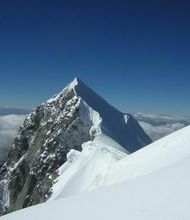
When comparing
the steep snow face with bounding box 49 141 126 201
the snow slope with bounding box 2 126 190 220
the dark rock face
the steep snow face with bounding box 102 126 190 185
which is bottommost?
the snow slope with bounding box 2 126 190 220

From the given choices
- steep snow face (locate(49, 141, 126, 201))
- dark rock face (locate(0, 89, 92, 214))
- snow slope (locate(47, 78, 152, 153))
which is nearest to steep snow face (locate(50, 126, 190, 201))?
steep snow face (locate(49, 141, 126, 201))

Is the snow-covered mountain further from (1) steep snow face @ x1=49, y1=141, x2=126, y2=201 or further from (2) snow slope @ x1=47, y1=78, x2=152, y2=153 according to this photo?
(1) steep snow face @ x1=49, y1=141, x2=126, y2=201

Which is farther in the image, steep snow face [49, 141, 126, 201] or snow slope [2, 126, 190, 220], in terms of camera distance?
steep snow face [49, 141, 126, 201]

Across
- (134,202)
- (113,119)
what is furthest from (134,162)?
(113,119)

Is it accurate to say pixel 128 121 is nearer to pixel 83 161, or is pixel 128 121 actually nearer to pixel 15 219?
pixel 83 161

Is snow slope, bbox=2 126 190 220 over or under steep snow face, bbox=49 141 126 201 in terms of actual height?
under

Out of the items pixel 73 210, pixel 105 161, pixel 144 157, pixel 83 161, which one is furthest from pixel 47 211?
pixel 83 161

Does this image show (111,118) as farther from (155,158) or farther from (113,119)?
(155,158)

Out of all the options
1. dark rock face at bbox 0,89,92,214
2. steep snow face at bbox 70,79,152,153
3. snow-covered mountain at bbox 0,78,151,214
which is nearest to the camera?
snow-covered mountain at bbox 0,78,151,214
